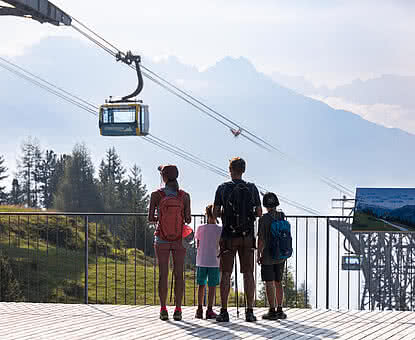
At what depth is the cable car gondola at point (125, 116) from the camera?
116 ft

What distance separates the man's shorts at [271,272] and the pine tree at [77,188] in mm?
100766

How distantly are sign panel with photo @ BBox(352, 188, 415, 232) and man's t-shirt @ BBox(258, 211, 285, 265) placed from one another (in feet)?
4.88

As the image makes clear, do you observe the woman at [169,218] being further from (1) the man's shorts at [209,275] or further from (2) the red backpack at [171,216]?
(1) the man's shorts at [209,275]

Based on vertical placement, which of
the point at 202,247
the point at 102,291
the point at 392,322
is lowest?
the point at 102,291

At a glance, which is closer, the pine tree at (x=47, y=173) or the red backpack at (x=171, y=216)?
the red backpack at (x=171, y=216)

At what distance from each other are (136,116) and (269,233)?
26885mm

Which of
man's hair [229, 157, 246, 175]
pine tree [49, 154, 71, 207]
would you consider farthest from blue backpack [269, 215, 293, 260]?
pine tree [49, 154, 71, 207]

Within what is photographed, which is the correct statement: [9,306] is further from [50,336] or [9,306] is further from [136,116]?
[136,116]

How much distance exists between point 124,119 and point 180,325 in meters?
27.9

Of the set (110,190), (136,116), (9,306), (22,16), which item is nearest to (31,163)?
(110,190)

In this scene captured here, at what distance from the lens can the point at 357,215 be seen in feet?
32.8

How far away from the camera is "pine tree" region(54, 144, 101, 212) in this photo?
358 feet

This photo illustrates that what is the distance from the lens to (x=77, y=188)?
109375 millimetres

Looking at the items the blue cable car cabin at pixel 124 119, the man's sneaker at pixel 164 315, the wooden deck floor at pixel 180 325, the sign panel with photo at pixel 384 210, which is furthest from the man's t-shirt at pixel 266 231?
the blue cable car cabin at pixel 124 119
